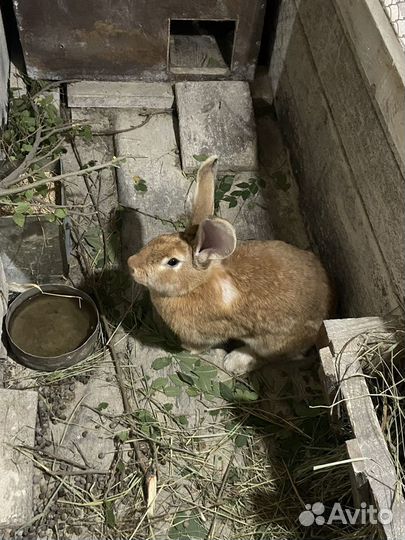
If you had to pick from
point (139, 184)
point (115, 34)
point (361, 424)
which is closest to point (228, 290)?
point (361, 424)

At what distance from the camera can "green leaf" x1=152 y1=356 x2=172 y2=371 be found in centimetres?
300

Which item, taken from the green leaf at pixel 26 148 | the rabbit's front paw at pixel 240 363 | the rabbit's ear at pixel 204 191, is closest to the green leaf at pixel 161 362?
the rabbit's front paw at pixel 240 363

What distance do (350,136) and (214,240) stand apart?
0.95m

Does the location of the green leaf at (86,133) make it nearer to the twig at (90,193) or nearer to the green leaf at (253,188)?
the twig at (90,193)

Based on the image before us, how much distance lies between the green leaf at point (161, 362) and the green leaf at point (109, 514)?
0.66 m

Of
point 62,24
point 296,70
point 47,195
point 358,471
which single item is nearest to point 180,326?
point 47,195

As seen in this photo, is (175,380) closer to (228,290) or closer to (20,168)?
(228,290)

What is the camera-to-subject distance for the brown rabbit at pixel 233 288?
2617 millimetres

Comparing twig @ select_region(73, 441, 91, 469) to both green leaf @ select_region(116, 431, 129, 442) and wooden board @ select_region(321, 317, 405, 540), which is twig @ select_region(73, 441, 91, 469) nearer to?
green leaf @ select_region(116, 431, 129, 442)

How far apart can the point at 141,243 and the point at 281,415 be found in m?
1.18

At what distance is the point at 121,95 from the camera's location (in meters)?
3.92

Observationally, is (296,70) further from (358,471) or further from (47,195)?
(358,471)

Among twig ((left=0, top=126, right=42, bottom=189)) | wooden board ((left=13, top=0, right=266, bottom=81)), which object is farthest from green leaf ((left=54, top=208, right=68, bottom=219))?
wooden board ((left=13, top=0, right=266, bottom=81))
